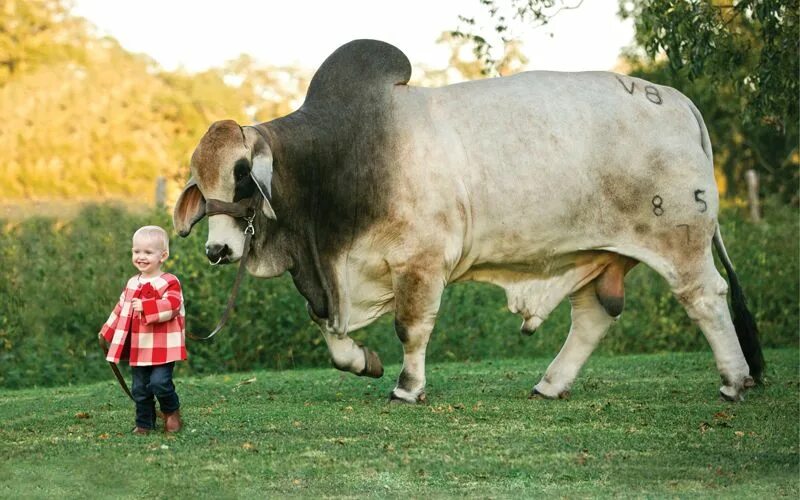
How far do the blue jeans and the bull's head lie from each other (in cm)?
94

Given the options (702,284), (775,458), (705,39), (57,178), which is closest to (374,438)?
(775,458)

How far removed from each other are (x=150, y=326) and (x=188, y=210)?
125cm

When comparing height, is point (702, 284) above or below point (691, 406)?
above

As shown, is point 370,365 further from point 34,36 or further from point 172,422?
point 34,36

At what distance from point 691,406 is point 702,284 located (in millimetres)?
768

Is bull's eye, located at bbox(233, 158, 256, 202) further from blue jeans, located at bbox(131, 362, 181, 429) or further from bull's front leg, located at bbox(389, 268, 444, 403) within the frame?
blue jeans, located at bbox(131, 362, 181, 429)

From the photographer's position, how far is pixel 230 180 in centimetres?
735

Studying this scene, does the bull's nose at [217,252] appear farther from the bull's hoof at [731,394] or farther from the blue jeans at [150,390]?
the bull's hoof at [731,394]

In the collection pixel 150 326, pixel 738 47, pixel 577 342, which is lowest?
pixel 577 342

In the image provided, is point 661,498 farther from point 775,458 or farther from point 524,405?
point 524,405

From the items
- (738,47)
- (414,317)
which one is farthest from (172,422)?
(738,47)

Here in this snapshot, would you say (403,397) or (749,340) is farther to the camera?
(749,340)

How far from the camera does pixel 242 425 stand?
707 cm

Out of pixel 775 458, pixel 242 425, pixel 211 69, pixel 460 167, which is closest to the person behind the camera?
pixel 775 458
